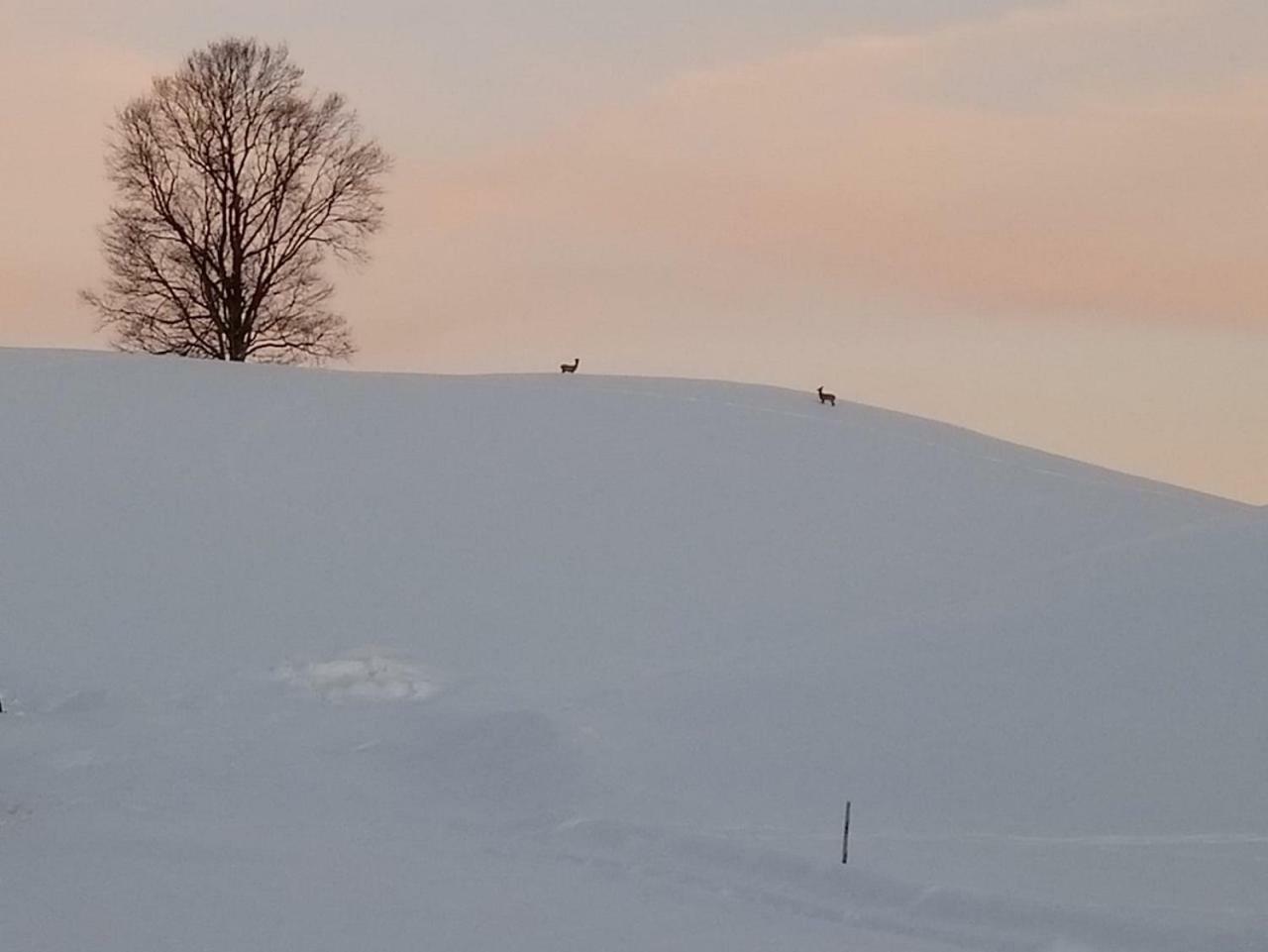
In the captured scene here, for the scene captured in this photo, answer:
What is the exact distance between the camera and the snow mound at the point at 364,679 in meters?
18.6

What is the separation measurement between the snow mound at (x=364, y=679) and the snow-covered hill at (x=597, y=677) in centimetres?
6

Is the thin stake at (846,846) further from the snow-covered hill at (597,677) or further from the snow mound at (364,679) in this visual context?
the snow mound at (364,679)

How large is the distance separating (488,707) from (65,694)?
14.7 feet

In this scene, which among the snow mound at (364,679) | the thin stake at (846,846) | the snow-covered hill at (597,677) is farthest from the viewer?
the snow mound at (364,679)

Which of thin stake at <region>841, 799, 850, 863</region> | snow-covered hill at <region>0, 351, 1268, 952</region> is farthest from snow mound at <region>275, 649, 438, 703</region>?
thin stake at <region>841, 799, 850, 863</region>

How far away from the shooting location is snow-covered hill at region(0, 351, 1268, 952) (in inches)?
474

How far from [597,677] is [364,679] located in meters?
2.41

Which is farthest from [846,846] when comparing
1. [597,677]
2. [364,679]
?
[364,679]

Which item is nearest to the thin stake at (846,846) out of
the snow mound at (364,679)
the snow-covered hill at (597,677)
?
the snow-covered hill at (597,677)

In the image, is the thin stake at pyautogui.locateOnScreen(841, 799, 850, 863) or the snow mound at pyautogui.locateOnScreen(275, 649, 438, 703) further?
the snow mound at pyautogui.locateOnScreen(275, 649, 438, 703)

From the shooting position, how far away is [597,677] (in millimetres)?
18828

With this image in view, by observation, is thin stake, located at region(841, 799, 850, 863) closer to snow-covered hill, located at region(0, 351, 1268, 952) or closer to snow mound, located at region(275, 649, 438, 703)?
snow-covered hill, located at region(0, 351, 1268, 952)

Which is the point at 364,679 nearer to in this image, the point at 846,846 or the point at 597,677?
the point at 597,677

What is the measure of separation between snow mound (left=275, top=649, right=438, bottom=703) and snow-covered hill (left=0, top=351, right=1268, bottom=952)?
0.06 meters
